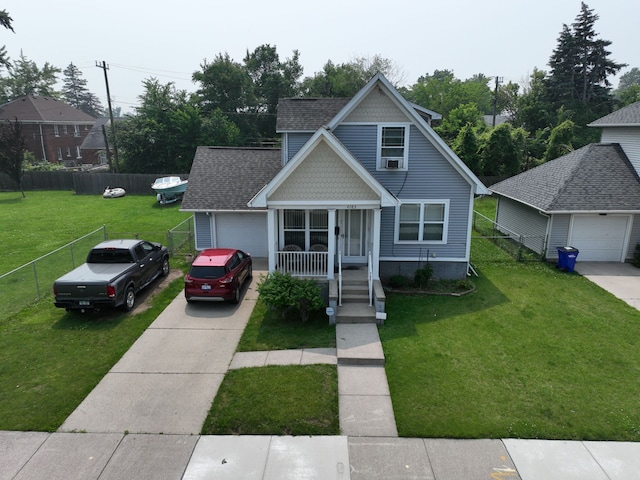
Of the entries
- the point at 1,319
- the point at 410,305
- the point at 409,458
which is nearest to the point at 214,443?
the point at 409,458

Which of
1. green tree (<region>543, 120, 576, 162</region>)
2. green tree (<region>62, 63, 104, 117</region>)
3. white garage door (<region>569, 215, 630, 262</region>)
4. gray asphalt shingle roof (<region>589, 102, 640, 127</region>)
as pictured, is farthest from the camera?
Result: green tree (<region>62, 63, 104, 117</region>)

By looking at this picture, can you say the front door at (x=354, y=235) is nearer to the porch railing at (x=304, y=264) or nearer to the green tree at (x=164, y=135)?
the porch railing at (x=304, y=264)

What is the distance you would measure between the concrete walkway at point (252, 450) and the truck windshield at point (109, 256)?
18.0ft

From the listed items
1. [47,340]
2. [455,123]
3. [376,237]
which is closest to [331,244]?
[376,237]

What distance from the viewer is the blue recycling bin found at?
1703cm

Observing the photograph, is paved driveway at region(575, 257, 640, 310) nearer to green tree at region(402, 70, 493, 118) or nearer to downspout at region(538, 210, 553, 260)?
downspout at region(538, 210, 553, 260)

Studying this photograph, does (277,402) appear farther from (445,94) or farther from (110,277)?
(445,94)

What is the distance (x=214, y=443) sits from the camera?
746 centimetres

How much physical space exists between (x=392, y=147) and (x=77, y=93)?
146 meters

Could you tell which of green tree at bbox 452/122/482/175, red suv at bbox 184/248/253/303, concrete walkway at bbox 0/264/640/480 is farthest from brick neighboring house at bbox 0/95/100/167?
concrete walkway at bbox 0/264/640/480

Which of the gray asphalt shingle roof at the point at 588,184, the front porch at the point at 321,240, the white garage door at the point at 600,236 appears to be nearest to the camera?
the front porch at the point at 321,240

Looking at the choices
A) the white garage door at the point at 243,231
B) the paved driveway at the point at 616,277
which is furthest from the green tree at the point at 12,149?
the paved driveway at the point at 616,277

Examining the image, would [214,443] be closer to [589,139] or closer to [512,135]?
[512,135]

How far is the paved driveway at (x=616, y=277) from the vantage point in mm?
14672
